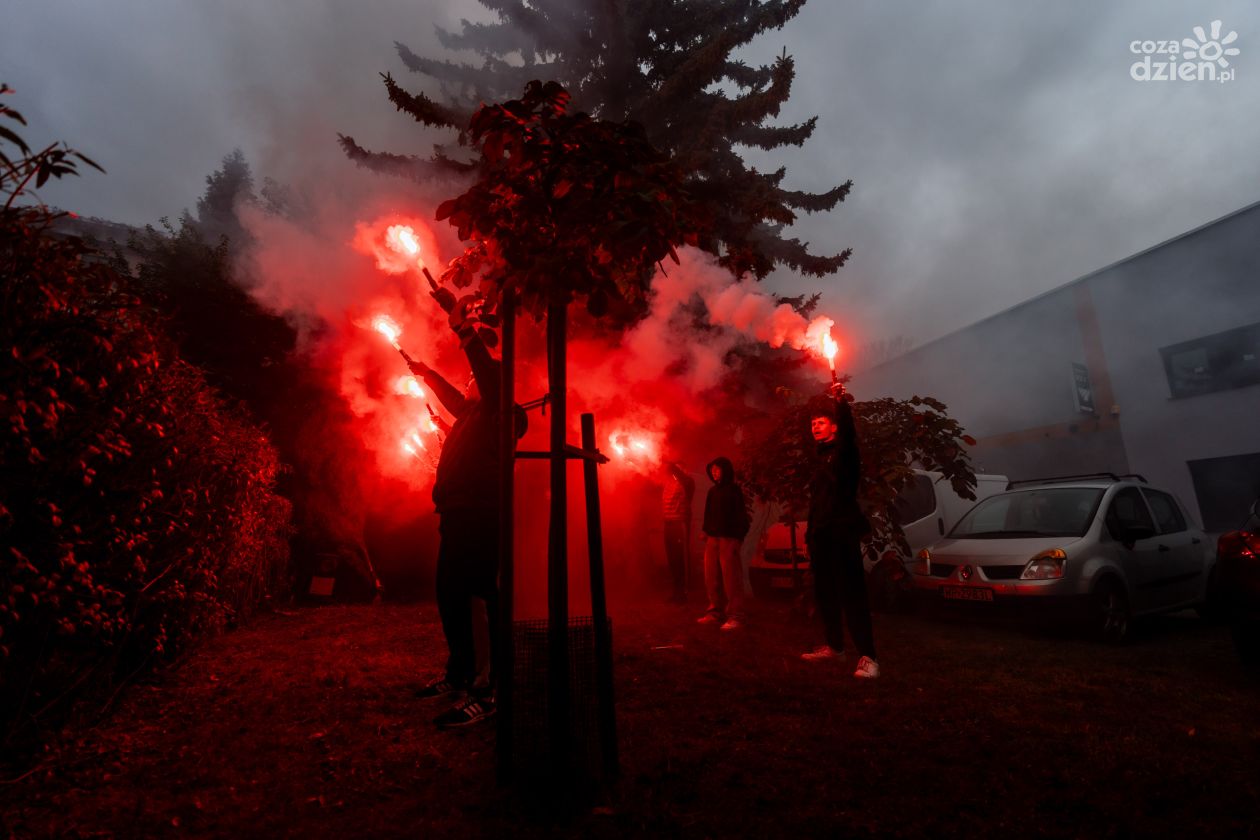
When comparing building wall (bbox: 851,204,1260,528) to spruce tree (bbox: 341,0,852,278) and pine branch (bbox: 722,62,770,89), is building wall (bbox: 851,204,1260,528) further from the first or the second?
pine branch (bbox: 722,62,770,89)

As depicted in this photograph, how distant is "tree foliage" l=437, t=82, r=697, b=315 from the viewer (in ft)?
9.43

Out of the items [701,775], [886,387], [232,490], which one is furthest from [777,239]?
[701,775]

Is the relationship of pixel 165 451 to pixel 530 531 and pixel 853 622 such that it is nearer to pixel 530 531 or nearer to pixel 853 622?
pixel 853 622

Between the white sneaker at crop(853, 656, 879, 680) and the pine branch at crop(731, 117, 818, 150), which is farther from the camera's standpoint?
the pine branch at crop(731, 117, 818, 150)

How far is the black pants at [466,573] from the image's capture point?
12.8ft

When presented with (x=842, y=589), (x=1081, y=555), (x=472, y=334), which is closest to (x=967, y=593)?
(x=1081, y=555)

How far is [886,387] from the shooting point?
26312 millimetres

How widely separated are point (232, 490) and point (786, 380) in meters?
10.8

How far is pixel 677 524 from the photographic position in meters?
9.18

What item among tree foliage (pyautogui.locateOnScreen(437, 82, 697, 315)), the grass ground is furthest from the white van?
tree foliage (pyautogui.locateOnScreen(437, 82, 697, 315))

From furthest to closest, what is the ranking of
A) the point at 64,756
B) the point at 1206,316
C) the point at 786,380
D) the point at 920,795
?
the point at 1206,316 → the point at 786,380 → the point at 64,756 → the point at 920,795

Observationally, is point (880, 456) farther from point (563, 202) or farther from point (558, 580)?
point (563, 202)

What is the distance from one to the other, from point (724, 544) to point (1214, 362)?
16.3 m

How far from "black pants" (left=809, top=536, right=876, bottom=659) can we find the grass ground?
12.7 inches
